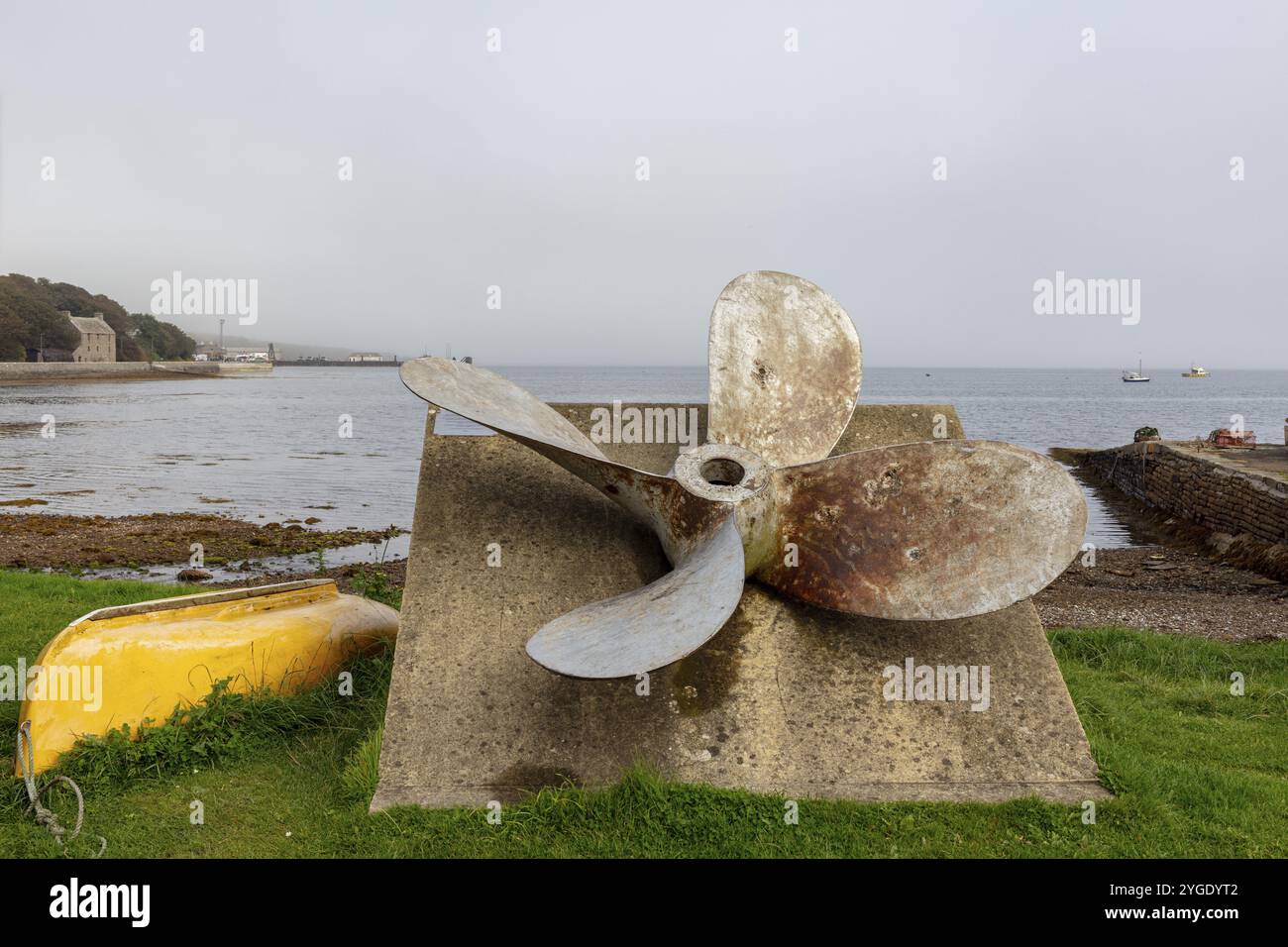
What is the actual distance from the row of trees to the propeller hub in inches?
3025

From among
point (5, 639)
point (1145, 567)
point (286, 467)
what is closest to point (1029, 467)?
point (5, 639)

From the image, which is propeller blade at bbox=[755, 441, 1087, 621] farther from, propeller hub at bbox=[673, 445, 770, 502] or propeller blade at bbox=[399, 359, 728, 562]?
propeller blade at bbox=[399, 359, 728, 562]

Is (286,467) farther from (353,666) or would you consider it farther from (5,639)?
(353,666)

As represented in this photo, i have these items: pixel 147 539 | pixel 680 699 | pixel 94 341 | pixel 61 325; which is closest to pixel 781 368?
pixel 680 699

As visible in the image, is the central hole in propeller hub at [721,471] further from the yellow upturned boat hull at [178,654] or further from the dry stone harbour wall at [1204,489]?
the dry stone harbour wall at [1204,489]

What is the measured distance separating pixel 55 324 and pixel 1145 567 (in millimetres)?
78890

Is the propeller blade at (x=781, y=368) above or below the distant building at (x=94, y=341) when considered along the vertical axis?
below

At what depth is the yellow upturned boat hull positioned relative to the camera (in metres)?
4.30

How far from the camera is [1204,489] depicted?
18406 mm

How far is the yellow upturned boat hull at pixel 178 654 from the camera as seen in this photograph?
169 inches

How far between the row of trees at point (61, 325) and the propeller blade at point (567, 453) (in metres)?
76.1

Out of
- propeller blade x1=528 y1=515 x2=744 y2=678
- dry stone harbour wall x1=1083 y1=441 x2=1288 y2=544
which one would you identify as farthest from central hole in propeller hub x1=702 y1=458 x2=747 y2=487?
dry stone harbour wall x1=1083 y1=441 x2=1288 y2=544

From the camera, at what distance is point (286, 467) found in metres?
25.5

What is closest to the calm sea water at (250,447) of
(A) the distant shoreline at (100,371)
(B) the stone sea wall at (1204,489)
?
(B) the stone sea wall at (1204,489)
